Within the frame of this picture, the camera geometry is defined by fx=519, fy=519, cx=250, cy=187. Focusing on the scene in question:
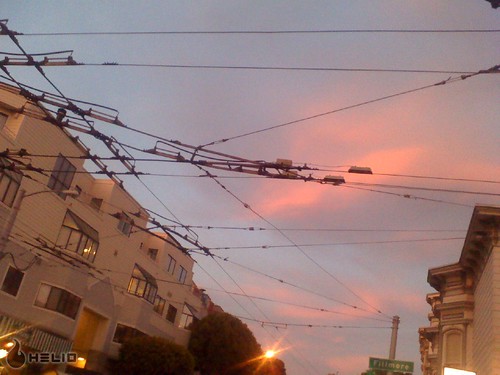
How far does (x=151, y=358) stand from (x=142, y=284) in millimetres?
6315

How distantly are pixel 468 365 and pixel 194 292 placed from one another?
38.6 meters

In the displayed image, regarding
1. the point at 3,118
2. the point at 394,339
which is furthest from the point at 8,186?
the point at 394,339

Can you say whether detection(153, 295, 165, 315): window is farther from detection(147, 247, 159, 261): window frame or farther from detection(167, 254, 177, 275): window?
detection(147, 247, 159, 261): window frame

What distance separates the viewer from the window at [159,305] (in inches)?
1805

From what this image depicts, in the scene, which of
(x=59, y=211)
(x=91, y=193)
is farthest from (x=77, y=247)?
(x=91, y=193)

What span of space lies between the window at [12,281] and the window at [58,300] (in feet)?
6.51

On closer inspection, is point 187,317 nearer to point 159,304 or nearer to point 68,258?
point 159,304

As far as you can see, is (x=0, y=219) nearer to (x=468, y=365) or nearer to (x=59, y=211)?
(x=59, y=211)

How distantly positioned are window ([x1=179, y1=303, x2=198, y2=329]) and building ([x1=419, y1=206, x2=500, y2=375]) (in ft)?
98.2

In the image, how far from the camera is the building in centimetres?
1986

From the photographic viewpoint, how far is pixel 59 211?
108 ft

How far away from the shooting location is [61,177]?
32.9m

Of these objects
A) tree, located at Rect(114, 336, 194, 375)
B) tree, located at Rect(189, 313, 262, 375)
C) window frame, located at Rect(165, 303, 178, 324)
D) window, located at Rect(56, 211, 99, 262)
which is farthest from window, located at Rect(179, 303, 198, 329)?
window, located at Rect(56, 211, 99, 262)

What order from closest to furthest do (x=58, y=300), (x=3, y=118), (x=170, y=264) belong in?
1. (x=3, y=118)
2. (x=58, y=300)
3. (x=170, y=264)
